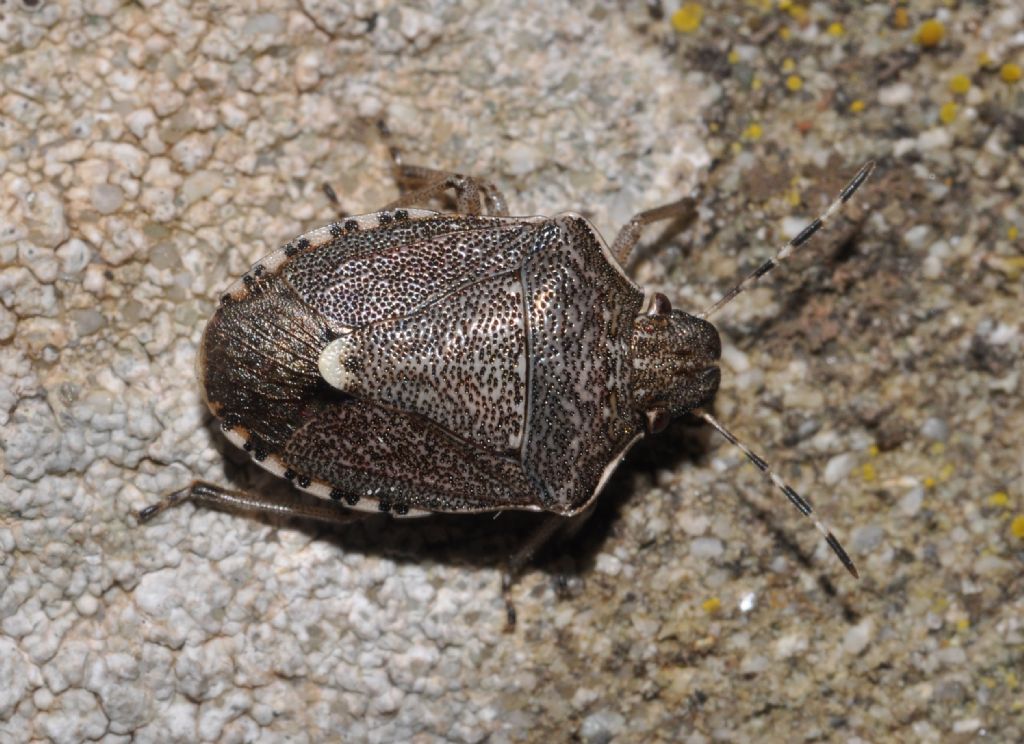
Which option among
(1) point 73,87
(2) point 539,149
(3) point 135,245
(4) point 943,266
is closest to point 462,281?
(2) point 539,149

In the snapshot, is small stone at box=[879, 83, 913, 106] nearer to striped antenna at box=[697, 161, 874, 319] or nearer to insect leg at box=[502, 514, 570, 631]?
striped antenna at box=[697, 161, 874, 319]

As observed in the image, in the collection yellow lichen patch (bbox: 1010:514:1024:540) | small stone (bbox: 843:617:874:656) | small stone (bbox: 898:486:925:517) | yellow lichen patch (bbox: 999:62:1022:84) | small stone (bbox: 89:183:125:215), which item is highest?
yellow lichen patch (bbox: 999:62:1022:84)

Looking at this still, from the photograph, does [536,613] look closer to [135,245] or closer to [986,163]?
[135,245]

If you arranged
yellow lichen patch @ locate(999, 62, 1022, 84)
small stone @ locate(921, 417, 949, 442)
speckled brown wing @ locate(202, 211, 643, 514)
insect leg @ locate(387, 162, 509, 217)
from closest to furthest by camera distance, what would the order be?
speckled brown wing @ locate(202, 211, 643, 514) → insect leg @ locate(387, 162, 509, 217) → small stone @ locate(921, 417, 949, 442) → yellow lichen patch @ locate(999, 62, 1022, 84)

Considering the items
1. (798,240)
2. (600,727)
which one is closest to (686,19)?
(798,240)

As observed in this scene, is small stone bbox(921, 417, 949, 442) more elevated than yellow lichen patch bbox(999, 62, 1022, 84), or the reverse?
yellow lichen patch bbox(999, 62, 1022, 84)

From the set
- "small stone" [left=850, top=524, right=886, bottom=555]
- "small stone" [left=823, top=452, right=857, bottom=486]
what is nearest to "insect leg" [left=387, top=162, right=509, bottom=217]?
"small stone" [left=823, top=452, right=857, bottom=486]
